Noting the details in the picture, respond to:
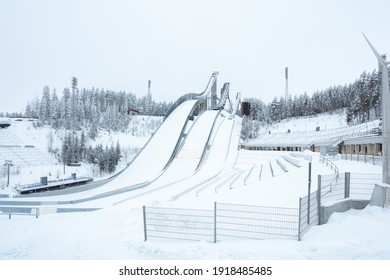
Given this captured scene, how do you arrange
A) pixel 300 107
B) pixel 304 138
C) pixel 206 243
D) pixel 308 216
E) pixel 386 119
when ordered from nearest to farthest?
pixel 206 243
pixel 308 216
pixel 386 119
pixel 304 138
pixel 300 107

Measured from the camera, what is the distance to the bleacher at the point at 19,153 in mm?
20156

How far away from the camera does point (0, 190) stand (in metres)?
14.0

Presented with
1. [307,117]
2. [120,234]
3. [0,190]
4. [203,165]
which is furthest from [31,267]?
[307,117]

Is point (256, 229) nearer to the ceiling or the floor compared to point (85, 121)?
nearer to the floor

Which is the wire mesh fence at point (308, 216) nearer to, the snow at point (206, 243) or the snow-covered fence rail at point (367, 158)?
the snow at point (206, 243)

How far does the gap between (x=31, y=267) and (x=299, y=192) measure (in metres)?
5.43

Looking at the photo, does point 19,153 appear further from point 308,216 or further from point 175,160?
point 308,216

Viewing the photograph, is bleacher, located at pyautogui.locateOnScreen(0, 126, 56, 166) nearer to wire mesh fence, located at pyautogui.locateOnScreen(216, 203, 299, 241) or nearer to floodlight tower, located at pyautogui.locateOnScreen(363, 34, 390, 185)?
wire mesh fence, located at pyautogui.locateOnScreen(216, 203, 299, 241)

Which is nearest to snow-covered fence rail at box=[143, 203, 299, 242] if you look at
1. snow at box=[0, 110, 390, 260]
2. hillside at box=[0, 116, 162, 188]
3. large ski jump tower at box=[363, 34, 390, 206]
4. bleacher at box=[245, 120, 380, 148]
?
snow at box=[0, 110, 390, 260]

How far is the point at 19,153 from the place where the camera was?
21.3 metres

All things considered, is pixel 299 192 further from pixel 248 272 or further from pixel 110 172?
pixel 110 172

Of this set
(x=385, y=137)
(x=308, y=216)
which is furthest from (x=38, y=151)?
(x=385, y=137)

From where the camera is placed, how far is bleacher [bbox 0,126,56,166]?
20156 mm

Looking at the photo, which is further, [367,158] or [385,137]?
[367,158]
